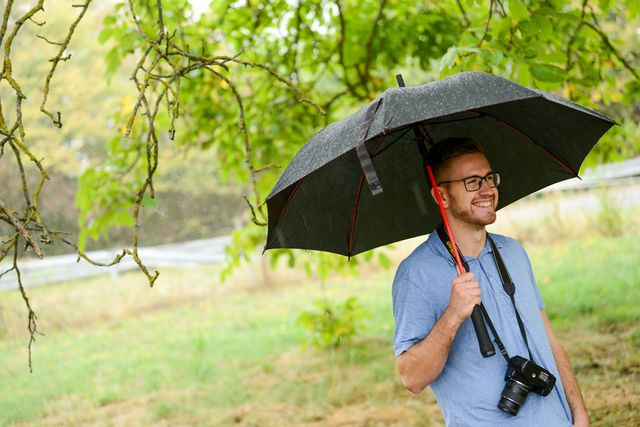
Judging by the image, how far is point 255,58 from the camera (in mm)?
7105

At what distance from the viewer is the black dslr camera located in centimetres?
219

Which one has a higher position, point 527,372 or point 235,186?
point 235,186

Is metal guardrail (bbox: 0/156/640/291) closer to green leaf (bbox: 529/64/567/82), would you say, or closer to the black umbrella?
green leaf (bbox: 529/64/567/82)

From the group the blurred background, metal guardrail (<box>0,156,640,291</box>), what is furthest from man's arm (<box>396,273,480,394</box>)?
metal guardrail (<box>0,156,640,291</box>)

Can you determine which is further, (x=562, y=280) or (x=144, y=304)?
(x=144, y=304)

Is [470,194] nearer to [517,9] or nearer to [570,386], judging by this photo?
[570,386]

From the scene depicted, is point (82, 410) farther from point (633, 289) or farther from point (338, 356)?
point (633, 289)

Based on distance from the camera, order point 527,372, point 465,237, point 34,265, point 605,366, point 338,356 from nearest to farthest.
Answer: point 527,372 → point 465,237 → point 605,366 → point 338,356 → point 34,265

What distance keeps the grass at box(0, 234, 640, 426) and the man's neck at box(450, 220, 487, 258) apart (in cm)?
239

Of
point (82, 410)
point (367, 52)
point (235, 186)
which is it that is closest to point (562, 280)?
point (367, 52)

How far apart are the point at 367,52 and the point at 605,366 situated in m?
3.21

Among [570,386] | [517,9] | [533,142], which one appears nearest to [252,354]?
[517,9]

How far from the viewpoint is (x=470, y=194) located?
2449 millimetres

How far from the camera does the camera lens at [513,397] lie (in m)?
2.19
